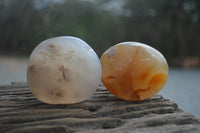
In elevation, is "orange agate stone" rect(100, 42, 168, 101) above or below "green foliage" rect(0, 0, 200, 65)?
below

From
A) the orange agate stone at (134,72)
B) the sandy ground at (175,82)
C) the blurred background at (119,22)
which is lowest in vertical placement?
the sandy ground at (175,82)

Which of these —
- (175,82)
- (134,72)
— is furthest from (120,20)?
(134,72)

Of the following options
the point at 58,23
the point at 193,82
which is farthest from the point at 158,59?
the point at 58,23

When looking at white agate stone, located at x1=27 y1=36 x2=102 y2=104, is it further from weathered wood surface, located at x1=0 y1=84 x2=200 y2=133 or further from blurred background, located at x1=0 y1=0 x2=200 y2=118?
blurred background, located at x1=0 y1=0 x2=200 y2=118

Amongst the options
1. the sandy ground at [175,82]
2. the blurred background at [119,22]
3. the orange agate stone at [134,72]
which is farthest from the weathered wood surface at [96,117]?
the blurred background at [119,22]

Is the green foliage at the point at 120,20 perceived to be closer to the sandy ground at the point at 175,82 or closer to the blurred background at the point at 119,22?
the blurred background at the point at 119,22

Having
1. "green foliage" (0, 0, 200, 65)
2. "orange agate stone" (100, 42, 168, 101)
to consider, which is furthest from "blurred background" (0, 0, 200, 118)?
"orange agate stone" (100, 42, 168, 101)

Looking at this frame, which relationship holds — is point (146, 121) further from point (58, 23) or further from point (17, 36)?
point (17, 36)
